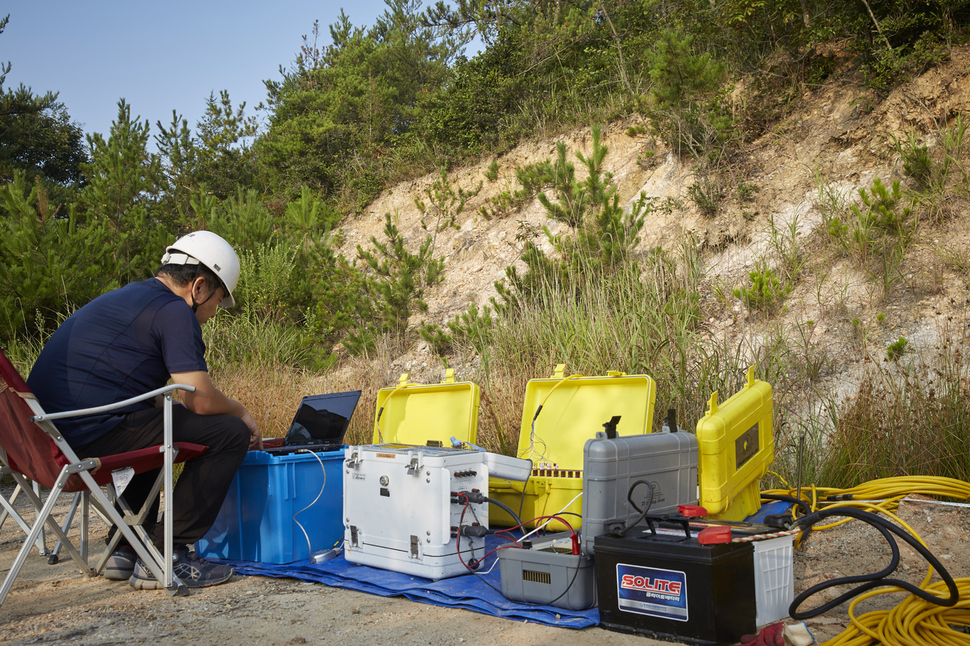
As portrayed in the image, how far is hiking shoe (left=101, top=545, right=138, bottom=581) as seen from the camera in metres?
2.87

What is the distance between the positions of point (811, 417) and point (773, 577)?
2.11 metres

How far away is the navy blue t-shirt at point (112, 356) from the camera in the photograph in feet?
8.67

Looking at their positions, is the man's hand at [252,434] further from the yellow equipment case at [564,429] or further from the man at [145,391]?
the yellow equipment case at [564,429]

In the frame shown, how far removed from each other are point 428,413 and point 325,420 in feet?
2.23

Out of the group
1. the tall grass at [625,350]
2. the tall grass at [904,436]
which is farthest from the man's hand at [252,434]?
the tall grass at [904,436]

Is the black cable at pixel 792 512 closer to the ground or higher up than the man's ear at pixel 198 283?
closer to the ground

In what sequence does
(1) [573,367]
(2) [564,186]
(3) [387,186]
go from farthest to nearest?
(3) [387,186]
(2) [564,186]
(1) [573,367]

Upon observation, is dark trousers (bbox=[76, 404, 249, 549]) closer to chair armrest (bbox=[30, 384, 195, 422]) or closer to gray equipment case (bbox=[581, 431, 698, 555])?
chair armrest (bbox=[30, 384, 195, 422])

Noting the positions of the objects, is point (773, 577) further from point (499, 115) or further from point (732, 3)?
point (499, 115)

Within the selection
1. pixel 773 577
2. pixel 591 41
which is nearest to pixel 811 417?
pixel 773 577

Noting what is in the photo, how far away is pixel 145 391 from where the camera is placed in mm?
2789

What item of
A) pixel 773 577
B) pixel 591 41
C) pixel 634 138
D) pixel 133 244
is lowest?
pixel 773 577

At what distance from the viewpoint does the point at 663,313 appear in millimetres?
4914

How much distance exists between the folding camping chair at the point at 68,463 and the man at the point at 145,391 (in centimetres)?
10
